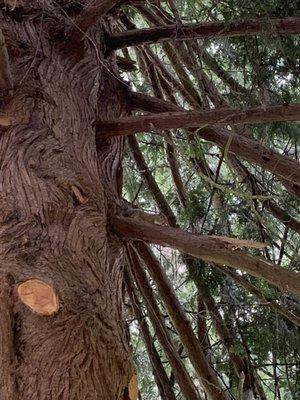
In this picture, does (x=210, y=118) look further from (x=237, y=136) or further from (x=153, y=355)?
(x=153, y=355)

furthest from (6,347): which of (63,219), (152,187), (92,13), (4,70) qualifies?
(152,187)

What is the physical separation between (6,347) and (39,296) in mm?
147

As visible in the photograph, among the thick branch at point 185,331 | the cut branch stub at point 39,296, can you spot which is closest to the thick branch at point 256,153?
the thick branch at point 185,331

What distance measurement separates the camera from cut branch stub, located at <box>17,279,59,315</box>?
1.47 m

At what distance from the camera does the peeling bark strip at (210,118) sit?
6.75ft

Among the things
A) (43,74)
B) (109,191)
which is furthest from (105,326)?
(43,74)

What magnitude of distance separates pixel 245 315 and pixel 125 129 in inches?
39.2

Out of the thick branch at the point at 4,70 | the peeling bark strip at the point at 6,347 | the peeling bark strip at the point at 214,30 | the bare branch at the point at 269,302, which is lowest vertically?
the peeling bark strip at the point at 6,347

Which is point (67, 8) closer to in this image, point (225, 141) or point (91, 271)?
point (225, 141)

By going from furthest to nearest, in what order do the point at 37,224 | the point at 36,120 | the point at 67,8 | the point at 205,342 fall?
the point at 205,342 → the point at 67,8 → the point at 36,120 → the point at 37,224

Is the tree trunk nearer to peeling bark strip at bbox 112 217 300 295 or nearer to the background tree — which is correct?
the background tree

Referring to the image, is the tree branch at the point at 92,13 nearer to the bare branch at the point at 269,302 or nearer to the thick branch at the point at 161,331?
the thick branch at the point at 161,331

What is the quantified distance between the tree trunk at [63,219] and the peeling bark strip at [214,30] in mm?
188

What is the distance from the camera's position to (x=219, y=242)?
174 cm
